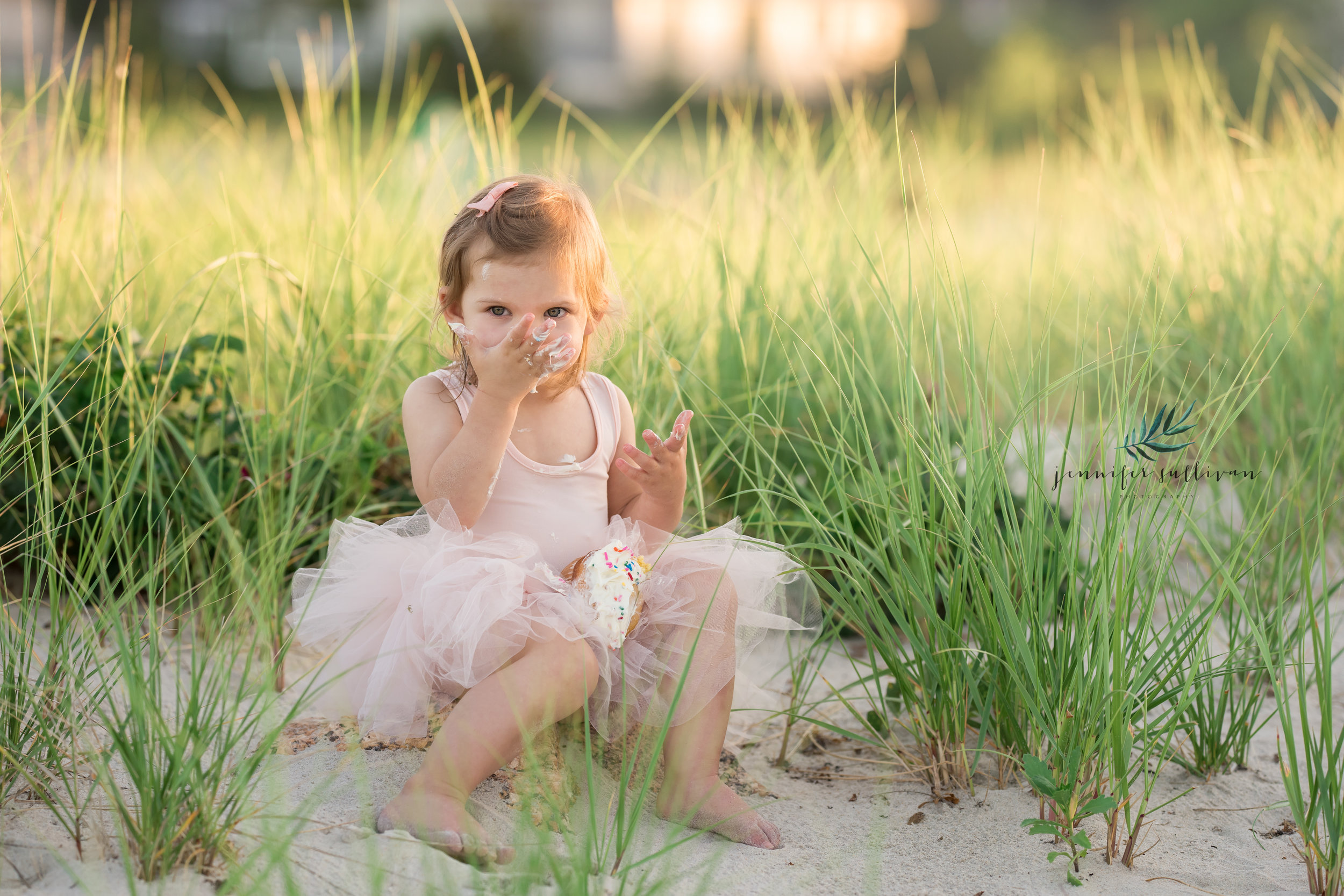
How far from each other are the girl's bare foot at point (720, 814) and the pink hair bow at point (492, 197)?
95cm

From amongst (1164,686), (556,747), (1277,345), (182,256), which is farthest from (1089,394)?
(182,256)

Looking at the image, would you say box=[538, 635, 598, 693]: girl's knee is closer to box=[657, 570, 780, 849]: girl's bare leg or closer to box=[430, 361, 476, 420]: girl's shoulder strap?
box=[657, 570, 780, 849]: girl's bare leg

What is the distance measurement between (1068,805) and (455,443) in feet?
3.40

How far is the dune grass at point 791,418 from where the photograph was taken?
1.40 m

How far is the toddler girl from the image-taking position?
1.46 meters

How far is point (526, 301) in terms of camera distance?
1592 mm

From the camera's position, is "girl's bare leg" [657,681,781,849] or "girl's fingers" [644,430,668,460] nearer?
"girl's bare leg" [657,681,781,849]

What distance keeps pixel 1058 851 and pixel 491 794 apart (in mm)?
826

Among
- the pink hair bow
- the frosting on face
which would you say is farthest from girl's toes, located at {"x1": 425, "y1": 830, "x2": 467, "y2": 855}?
the pink hair bow

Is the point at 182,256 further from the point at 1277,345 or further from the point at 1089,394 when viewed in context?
the point at 1277,345

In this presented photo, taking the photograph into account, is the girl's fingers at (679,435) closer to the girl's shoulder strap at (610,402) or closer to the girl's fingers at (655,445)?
the girl's fingers at (655,445)

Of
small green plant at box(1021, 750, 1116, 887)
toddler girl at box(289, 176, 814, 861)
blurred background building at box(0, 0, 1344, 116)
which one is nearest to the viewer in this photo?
small green plant at box(1021, 750, 1116, 887)

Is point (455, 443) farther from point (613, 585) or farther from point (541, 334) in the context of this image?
point (613, 585)

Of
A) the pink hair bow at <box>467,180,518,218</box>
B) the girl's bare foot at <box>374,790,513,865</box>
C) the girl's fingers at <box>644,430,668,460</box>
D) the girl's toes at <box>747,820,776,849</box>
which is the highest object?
the pink hair bow at <box>467,180,518,218</box>
